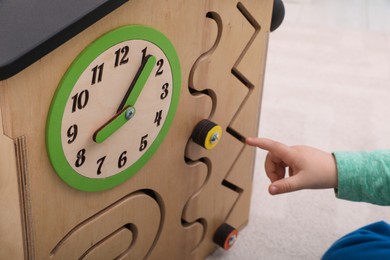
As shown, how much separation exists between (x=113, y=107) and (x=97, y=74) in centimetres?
6

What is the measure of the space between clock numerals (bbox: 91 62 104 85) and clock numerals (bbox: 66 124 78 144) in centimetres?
6

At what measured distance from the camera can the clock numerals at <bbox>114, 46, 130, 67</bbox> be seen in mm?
620

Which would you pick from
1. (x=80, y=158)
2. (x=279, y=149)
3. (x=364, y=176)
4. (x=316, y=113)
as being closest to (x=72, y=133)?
(x=80, y=158)

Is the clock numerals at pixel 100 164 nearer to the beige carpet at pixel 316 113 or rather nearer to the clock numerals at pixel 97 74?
the clock numerals at pixel 97 74

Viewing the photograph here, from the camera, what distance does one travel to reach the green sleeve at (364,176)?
75cm

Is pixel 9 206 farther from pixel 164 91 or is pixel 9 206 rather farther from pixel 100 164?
pixel 164 91

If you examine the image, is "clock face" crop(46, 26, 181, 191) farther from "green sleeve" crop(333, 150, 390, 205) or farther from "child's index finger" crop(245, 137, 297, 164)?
"green sleeve" crop(333, 150, 390, 205)

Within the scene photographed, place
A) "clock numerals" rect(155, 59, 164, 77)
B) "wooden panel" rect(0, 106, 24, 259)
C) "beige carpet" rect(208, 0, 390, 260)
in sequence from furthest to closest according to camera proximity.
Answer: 1. "beige carpet" rect(208, 0, 390, 260)
2. "clock numerals" rect(155, 59, 164, 77)
3. "wooden panel" rect(0, 106, 24, 259)

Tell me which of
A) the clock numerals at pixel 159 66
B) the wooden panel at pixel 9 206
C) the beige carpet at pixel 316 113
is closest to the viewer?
the wooden panel at pixel 9 206

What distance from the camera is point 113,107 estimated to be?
2.12 ft

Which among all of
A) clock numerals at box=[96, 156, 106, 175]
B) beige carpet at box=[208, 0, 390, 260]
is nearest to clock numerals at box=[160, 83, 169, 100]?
clock numerals at box=[96, 156, 106, 175]

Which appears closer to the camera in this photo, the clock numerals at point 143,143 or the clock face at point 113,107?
the clock face at point 113,107

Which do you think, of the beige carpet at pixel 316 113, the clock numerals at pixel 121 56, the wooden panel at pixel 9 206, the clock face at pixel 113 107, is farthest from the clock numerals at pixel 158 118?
the beige carpet at pixel 316 113

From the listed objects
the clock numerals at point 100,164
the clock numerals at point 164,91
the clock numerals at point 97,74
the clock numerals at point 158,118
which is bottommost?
the clock numerals at point 100,164
